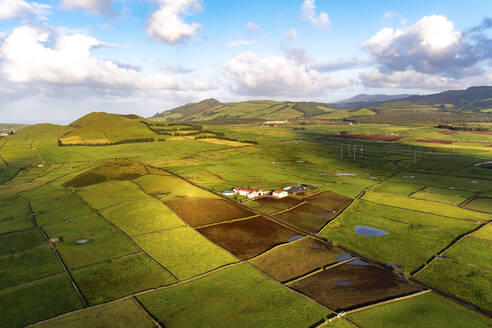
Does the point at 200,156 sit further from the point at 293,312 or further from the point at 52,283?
the point at 293,312

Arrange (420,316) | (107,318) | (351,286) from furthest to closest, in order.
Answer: (351,286), (420,316), (107,318)

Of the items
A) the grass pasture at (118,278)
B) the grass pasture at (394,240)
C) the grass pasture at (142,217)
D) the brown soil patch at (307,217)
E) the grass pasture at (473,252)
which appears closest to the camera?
the grass pasture at (118,278)

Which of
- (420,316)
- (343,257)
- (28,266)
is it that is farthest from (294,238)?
(28,266)

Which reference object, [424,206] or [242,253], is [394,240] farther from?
[242,253]

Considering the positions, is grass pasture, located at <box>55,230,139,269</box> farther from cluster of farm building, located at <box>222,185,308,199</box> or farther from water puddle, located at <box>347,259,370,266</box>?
water puddle, located at <box>347,259,370,266</box>

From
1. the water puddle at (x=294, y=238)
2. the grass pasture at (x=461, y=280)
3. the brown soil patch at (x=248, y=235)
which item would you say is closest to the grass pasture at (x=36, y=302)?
the brown soil patch at (x=248, y=235)

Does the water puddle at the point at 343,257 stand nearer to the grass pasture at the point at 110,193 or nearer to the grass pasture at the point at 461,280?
the grass pasture at the point at 461,280
